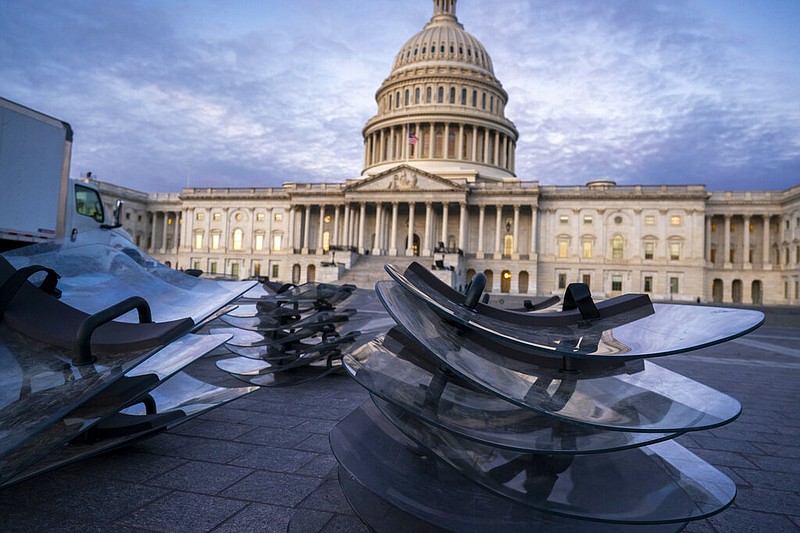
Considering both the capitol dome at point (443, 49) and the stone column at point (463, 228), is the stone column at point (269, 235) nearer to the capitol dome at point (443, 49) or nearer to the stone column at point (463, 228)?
the stone column at point (463, 228)

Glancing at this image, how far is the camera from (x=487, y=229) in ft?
220

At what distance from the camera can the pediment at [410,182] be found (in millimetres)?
62938

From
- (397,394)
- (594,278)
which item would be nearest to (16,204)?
(397,394)

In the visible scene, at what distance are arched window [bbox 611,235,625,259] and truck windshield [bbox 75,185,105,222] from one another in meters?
57.4

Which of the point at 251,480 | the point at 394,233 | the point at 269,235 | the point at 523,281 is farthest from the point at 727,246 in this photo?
the point at 251,480

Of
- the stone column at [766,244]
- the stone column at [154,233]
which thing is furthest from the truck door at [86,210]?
→ the stone column at [766,244]

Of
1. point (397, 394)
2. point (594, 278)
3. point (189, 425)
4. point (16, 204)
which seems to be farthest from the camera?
point (594, 278)

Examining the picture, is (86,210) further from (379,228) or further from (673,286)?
(673,286)

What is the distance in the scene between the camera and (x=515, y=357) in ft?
10.8

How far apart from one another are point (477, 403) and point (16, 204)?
19090mm

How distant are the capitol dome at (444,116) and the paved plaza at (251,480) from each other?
65868 millimetres

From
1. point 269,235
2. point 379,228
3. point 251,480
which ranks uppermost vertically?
point 379,228

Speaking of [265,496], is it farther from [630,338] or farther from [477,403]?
[630,338]

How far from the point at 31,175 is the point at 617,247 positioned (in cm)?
6124
